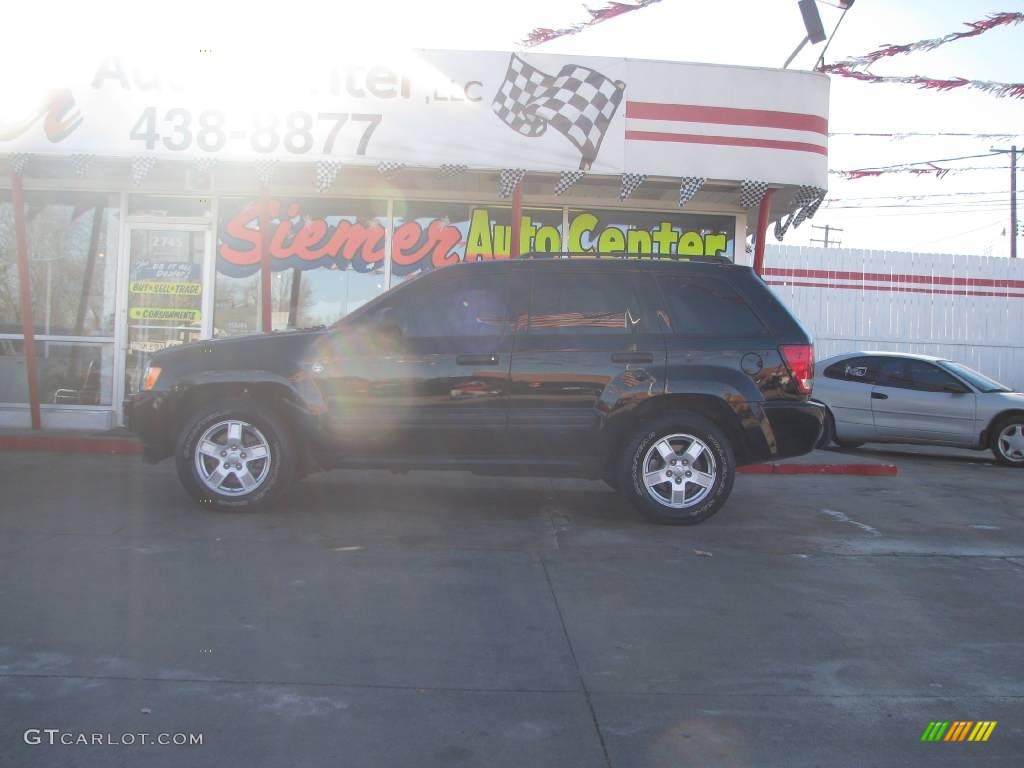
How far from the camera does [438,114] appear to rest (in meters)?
10.1

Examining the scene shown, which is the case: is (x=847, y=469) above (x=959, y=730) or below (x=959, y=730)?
above

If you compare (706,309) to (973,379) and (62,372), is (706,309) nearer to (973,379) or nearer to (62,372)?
(973,379)

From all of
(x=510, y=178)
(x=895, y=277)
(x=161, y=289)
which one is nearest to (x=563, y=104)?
(x=510, y=178)

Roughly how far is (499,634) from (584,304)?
10.2 feet

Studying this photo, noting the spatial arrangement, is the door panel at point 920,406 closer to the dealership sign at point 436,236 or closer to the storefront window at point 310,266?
the dealership sign at point 436,236

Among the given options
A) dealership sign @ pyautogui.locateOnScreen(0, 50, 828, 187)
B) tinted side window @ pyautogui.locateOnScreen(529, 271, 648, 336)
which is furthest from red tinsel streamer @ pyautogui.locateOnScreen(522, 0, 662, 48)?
tinted side window @ pyautogui.locateOnScreen(529, 271, 648, 336)

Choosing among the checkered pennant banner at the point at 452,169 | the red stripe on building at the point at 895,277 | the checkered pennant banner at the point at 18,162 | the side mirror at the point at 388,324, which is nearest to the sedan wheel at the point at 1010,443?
the checkered pennant banner at the point at 452,169

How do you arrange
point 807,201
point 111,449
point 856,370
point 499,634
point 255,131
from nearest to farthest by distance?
point 499,634 → point 255,131 → point 111,449 → point 807,201 → point 856,370

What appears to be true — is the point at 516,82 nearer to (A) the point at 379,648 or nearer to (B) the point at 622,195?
(B) the point at 622,195

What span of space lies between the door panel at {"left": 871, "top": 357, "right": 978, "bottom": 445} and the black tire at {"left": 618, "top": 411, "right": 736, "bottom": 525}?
6.14 metres

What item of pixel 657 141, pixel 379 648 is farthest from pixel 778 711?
pixel 657 141

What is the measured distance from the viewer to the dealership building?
10.1 meters

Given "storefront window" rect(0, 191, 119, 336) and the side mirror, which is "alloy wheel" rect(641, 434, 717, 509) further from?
"storefront window" rect(0, 191, 119, 336)

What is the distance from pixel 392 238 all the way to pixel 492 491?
4.56m
